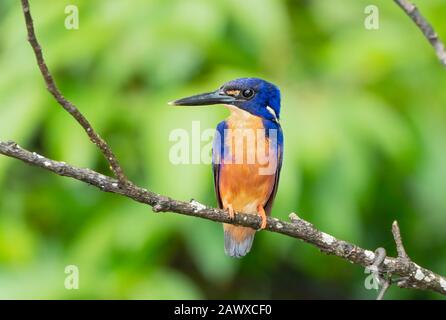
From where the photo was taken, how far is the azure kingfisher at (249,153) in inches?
115

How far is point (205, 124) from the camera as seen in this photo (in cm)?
349

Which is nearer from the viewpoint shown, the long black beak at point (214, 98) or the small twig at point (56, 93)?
the small twig at point (56, 93)

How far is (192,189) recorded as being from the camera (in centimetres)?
363

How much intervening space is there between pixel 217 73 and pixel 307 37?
3.31 ft

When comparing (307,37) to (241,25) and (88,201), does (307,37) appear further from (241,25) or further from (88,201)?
(88,201)

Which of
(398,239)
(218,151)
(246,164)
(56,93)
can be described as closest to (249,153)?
(246,164)

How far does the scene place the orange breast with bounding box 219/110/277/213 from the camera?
297 cm

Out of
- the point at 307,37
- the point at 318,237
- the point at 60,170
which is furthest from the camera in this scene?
the point at 307,37

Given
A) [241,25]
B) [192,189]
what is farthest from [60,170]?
[241,25]

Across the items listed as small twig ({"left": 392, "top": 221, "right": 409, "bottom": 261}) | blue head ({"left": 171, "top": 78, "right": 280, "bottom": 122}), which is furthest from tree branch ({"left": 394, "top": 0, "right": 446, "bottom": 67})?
blue head ({"left": 171, "top": 78, "right": 280, "bottom": 122})

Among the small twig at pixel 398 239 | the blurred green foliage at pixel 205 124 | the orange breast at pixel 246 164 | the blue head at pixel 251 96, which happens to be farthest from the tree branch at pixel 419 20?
the blurred green foliage at pixel 205 124

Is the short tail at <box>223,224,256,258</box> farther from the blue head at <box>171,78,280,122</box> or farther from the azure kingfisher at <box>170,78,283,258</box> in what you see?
the blue head at <box>171,78,280,122</box>

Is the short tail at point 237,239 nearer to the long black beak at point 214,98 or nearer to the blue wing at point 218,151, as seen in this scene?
the blue wing at point 218,151

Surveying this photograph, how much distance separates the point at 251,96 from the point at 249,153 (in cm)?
23
